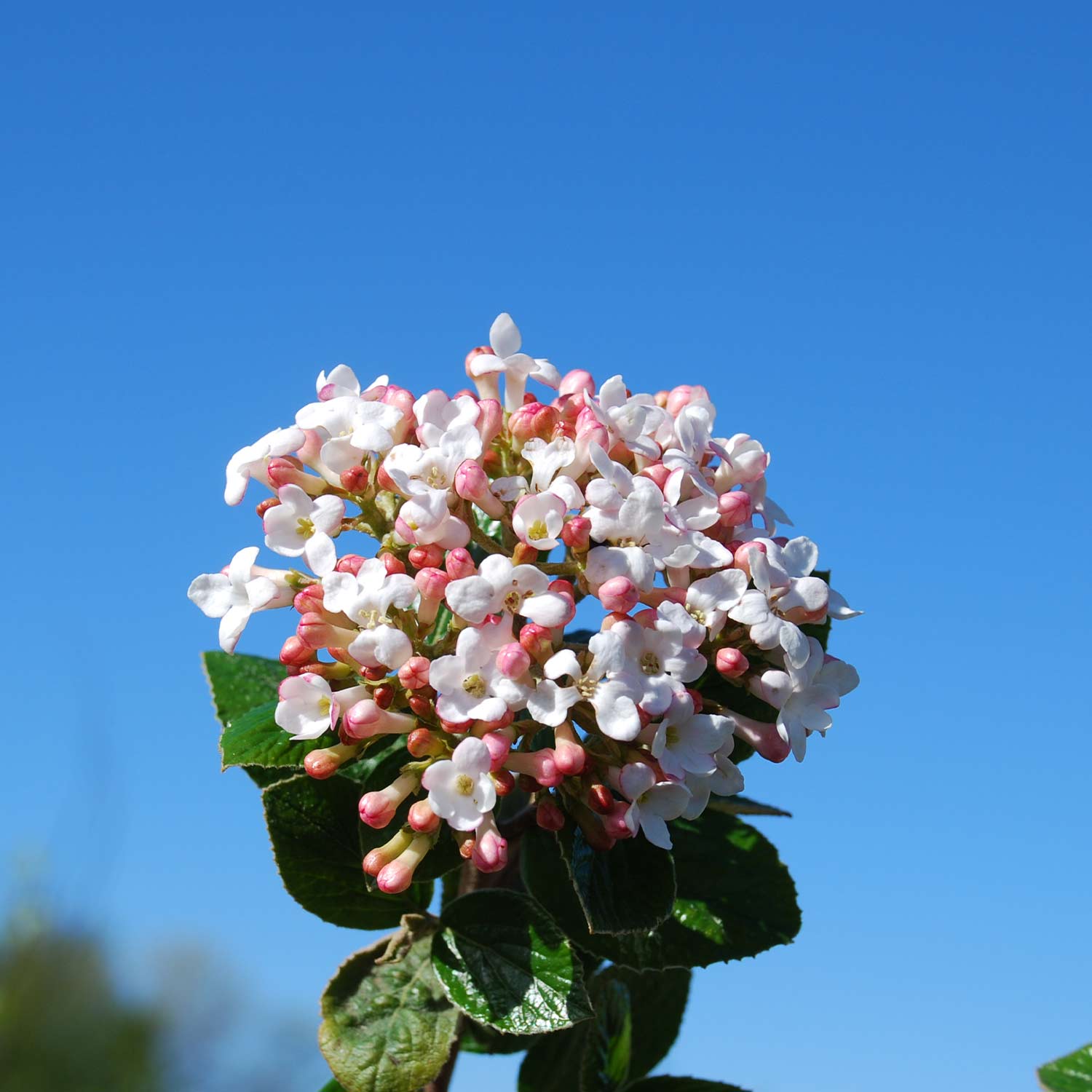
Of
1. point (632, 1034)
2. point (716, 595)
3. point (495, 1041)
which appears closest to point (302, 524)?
point (716, 595)

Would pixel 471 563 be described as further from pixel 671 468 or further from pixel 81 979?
pixel 81 979

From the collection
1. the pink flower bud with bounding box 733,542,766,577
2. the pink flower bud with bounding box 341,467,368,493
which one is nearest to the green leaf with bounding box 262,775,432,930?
the pink flower bud with bounding box 341,467,368,493

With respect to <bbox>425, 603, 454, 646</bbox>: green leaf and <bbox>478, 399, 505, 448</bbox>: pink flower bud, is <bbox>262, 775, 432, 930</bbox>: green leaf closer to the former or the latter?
<bbox>425, 603, 454, 646</bbox>: green leaf

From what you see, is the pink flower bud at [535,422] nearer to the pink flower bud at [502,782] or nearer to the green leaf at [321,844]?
the pink flower bud at [502,782]

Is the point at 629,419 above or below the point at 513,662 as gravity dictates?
above

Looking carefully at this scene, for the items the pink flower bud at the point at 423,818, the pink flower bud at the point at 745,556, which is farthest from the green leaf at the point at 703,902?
the pink flower bud at the point at 745,556

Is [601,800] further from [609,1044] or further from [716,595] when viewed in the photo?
[609,1044]
